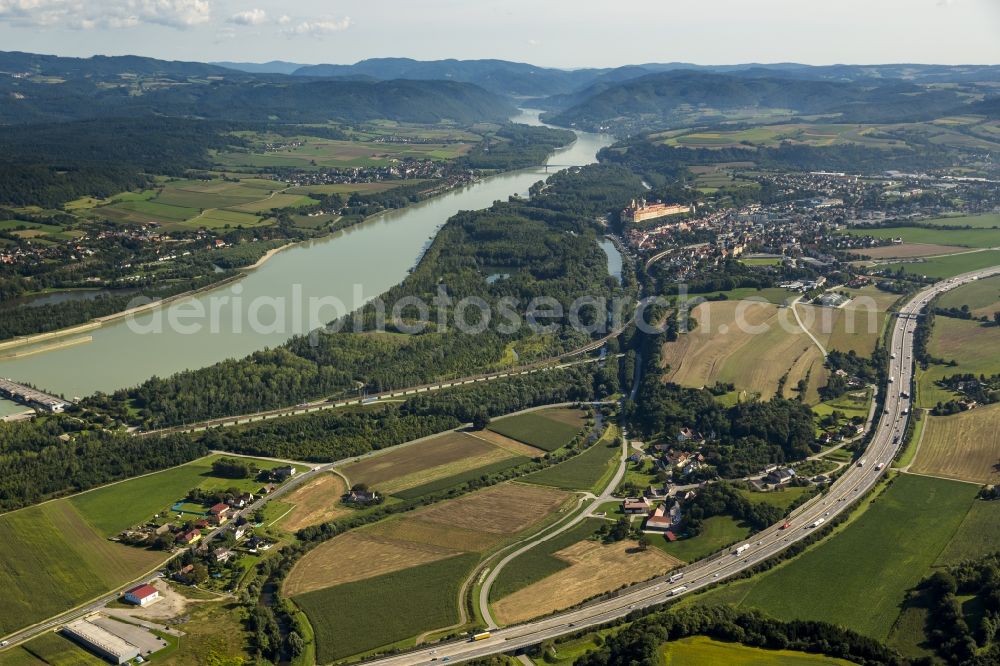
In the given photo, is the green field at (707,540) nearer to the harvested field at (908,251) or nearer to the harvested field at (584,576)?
the harvested field at (584,576)

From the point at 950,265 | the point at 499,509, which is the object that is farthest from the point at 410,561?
the point at 950,265

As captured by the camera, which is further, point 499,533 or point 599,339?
point 599,339

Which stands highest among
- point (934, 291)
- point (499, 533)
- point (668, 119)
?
point (668, 119)

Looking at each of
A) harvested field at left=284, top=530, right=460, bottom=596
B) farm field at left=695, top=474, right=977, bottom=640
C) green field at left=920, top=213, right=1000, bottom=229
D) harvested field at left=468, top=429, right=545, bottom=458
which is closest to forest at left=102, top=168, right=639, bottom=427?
harvested field at left=468, top=429, right=545, bottom=458

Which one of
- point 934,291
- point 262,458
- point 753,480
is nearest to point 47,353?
point 262,458

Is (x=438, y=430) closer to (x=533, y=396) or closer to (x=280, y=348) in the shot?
(x=533, y=396)

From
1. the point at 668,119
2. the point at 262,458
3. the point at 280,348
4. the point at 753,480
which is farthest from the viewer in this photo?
the point at 668,119

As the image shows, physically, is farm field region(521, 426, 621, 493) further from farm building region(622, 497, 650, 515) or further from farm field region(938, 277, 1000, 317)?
farm field region(938, 277, 1000, 317)

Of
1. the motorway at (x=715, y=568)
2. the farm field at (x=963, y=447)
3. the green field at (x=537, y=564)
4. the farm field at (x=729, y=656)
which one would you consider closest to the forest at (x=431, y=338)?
the green field at (x=537, y=564)
